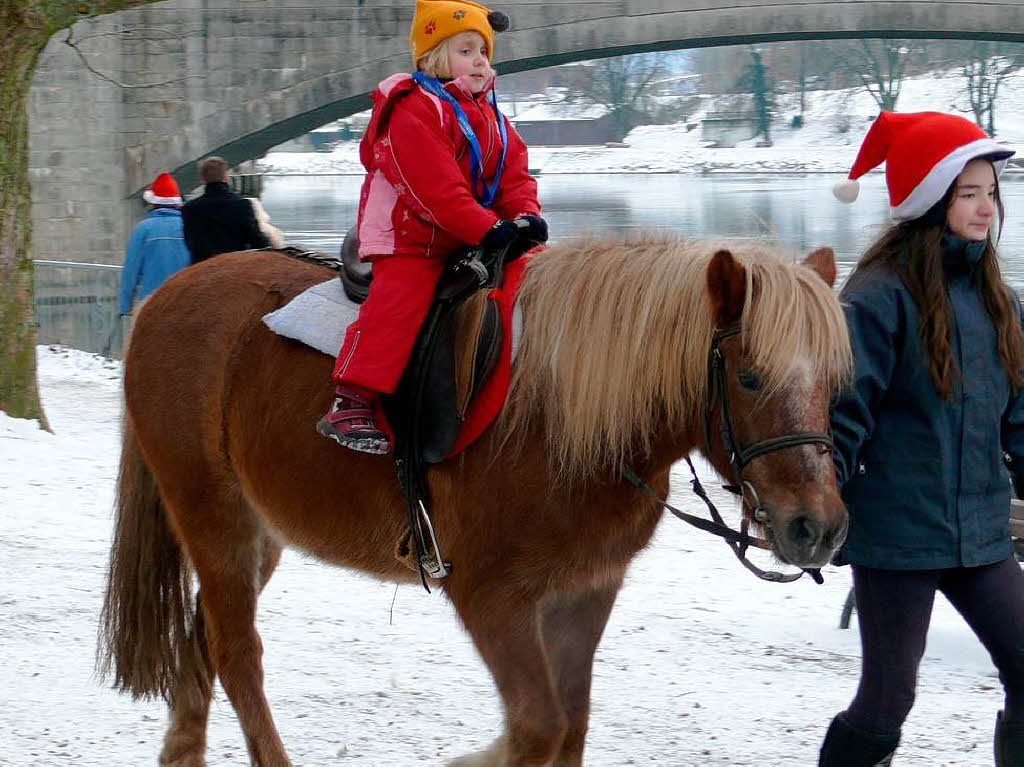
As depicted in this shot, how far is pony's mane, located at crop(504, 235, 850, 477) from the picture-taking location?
262 cm

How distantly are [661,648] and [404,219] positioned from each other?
229cm

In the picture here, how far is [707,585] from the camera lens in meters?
5.77

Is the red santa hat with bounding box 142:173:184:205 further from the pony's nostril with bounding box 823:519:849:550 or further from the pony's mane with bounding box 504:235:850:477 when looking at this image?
the pony's nostril with bounding box 823:519:849:550

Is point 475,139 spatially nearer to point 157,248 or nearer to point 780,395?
point 780,395

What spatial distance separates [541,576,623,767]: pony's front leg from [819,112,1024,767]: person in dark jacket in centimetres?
68

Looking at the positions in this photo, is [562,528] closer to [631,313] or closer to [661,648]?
[631,313]

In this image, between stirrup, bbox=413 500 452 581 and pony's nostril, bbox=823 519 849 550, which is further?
stirrup, bbox=413 500 452 581

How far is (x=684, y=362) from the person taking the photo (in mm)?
2809

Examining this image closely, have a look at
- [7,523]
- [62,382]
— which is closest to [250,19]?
[62,382]

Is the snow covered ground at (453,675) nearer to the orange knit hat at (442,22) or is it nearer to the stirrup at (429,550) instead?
the stirrup at (429,550)

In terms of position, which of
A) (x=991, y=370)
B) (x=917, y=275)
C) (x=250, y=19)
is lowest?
(x=991, y=370)

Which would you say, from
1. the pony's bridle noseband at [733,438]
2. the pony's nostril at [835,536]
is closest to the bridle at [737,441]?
the pony's bridle noseband at [733,438]

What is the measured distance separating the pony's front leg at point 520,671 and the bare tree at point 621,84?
42.6 metres

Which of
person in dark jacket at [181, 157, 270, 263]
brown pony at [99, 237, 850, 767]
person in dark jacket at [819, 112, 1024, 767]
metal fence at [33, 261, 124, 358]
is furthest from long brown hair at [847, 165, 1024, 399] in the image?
metal fence at [33, 261, 124, 358]
